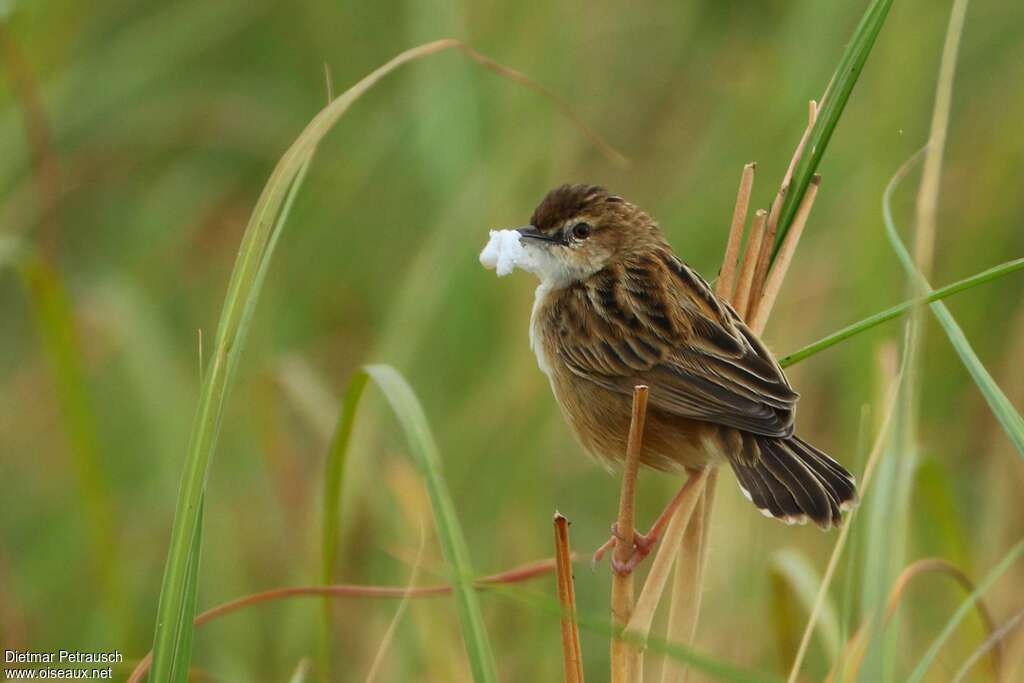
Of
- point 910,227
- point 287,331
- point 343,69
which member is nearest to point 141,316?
point 287,331

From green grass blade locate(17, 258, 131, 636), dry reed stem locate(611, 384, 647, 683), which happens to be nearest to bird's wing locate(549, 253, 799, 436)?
dry reed stem locate(611, 384, 647, 683)

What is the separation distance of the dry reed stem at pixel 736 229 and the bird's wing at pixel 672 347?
0.07m

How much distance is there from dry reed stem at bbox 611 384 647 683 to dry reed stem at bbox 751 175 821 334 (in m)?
0.62

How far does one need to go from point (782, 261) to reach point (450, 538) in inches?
48.6

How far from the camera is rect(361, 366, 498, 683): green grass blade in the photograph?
2.40 m

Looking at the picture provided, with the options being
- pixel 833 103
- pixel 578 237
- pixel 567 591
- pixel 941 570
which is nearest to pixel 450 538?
pixel 567 591

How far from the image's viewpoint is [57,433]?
7078 mm

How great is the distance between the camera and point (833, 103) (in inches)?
114

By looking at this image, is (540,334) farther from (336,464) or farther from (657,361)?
(336,464)

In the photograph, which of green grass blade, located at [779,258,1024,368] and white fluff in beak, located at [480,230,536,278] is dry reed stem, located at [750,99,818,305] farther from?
white fluff in beak, located at [480,230,536,278]

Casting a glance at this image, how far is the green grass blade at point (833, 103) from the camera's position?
109 inches

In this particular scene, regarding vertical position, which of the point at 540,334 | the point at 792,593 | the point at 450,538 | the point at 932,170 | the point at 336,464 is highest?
the point at 540,334

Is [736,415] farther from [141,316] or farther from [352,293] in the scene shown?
[352,293]

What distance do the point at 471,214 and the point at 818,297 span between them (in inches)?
78.9
